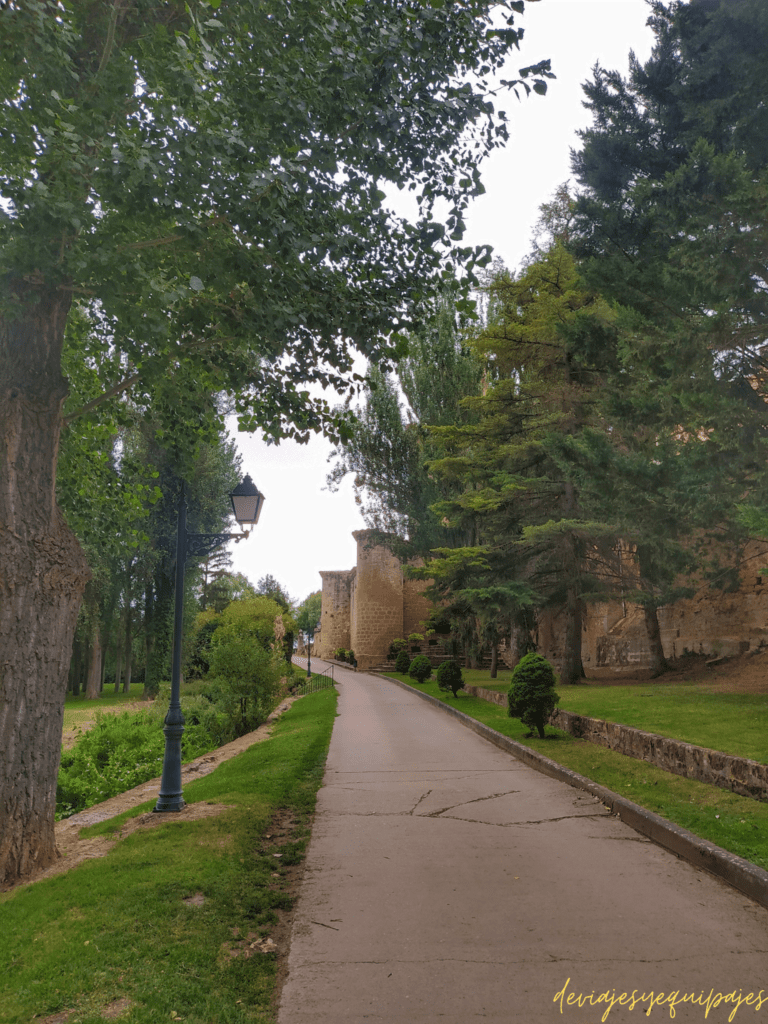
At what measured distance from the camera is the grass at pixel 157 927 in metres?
3.11

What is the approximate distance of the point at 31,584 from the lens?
18.3 ft

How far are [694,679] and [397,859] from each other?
13822mm

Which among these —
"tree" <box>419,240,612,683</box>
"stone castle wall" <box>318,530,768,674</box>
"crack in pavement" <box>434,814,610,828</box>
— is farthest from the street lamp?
"crack in pavement" <box>434,814,610,828</box>

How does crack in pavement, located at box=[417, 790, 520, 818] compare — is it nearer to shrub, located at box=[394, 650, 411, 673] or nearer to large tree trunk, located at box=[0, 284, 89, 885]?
large tree trunk, located at box=[0, 284, 89, 885]

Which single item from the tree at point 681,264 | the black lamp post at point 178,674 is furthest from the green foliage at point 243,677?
the tree at point 681,264

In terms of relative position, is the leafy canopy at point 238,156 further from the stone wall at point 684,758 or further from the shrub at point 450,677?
the shrub at point 450,677

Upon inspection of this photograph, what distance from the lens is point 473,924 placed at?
394 cm

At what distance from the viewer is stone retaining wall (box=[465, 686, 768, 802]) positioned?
668cm

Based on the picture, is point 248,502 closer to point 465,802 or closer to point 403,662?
point 465,802

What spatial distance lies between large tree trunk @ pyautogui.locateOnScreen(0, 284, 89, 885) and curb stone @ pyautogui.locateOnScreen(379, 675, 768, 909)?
199 inches

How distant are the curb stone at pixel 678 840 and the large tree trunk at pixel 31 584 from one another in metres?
5.05

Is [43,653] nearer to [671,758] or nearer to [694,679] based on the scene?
[671,758]

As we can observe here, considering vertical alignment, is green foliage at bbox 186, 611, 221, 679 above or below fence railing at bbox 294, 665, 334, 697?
above

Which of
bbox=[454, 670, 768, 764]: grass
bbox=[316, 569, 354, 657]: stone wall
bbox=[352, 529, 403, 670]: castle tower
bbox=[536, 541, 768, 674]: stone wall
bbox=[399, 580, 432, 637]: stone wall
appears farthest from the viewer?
bbox=[316, 569, 354, 657]: stone wall
